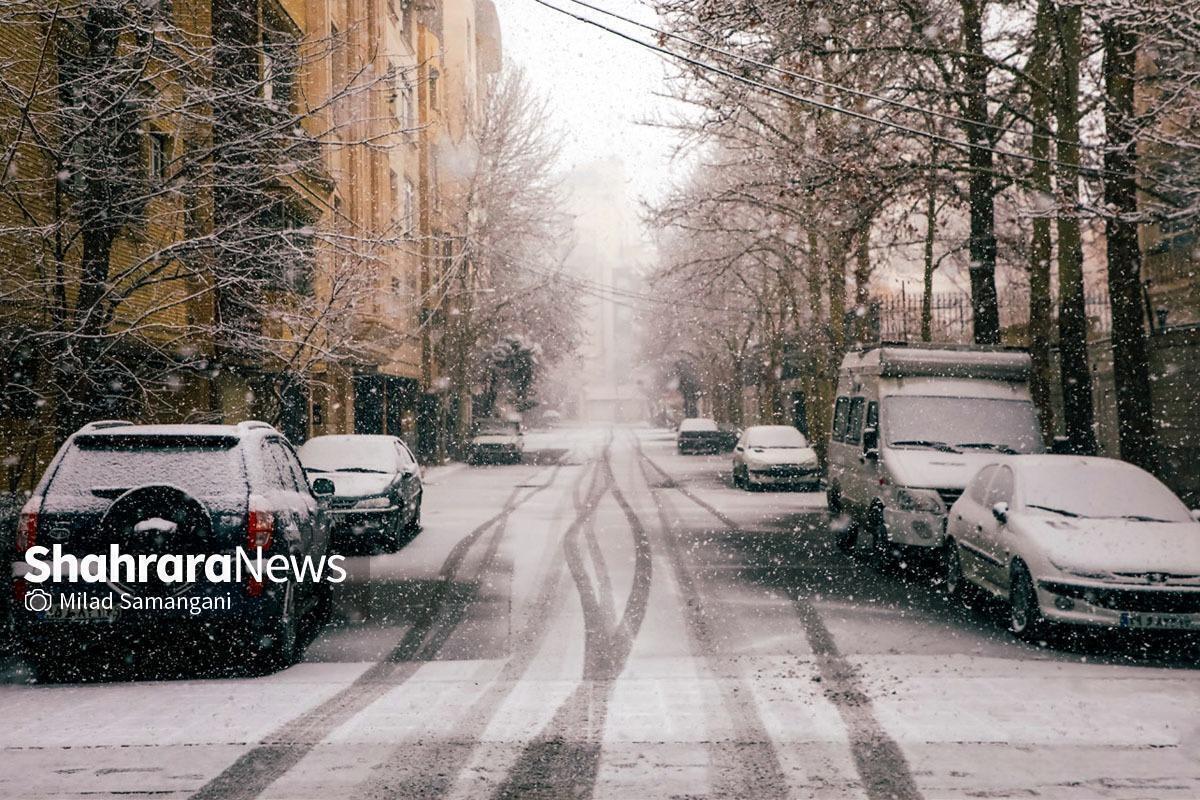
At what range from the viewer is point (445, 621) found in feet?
36.0

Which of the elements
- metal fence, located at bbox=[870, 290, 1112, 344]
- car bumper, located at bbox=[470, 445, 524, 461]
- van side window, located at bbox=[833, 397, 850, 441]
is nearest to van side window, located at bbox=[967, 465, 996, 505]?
van side window, located at bbox=[833, 397, 850, 441]

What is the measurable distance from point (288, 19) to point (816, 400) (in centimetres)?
1881

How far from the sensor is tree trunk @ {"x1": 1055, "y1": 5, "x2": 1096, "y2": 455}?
1592 centimetres

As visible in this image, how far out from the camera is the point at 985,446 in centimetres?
A: 1443

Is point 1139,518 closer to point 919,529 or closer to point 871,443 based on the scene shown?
point 919,529

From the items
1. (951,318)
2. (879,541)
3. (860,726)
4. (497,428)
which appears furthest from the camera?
(497,428)

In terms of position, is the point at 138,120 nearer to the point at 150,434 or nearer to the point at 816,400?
the point at 150,434

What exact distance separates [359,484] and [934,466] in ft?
26.0

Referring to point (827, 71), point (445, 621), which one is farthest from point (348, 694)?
point (827, 71)

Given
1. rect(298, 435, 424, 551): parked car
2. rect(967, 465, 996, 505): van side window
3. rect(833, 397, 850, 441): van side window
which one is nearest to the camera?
rect(967, 465, 996, 505): van side window

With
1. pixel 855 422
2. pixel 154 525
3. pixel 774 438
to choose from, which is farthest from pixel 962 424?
pixel 774 438

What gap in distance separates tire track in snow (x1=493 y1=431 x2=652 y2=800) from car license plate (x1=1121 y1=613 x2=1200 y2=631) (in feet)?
12.8

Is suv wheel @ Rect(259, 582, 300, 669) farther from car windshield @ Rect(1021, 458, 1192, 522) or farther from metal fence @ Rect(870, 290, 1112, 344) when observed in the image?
metal fence @ Rect(870, 290, 1112, 344)

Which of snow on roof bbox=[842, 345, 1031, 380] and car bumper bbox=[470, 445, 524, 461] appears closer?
snow on roof bbox=[842, 345, 1031, 380]
